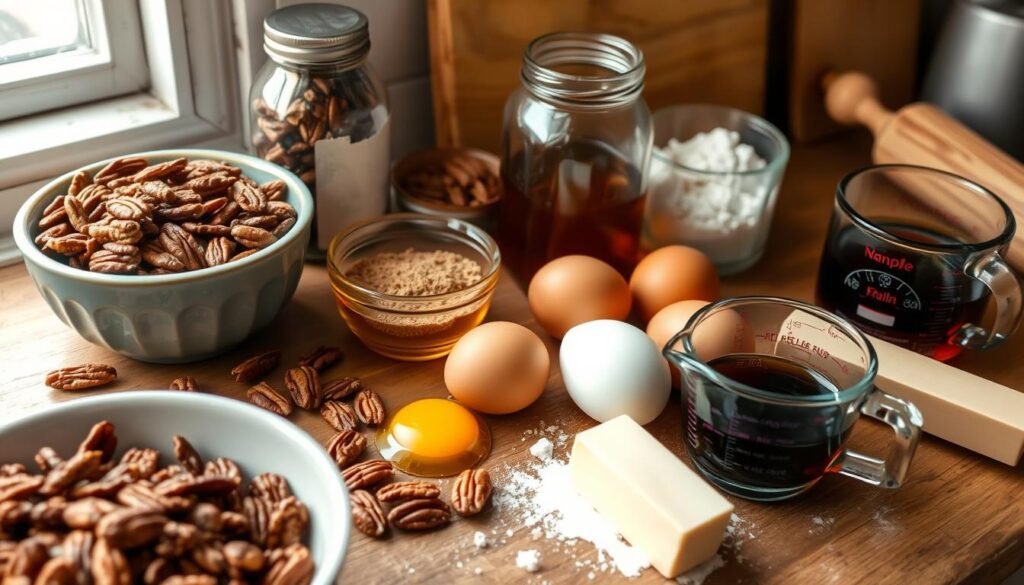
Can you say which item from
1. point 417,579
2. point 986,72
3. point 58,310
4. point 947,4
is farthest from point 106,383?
point 947,4

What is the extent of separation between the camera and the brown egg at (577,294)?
0.99m

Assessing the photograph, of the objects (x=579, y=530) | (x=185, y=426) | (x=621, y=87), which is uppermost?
(x=621, y=87)

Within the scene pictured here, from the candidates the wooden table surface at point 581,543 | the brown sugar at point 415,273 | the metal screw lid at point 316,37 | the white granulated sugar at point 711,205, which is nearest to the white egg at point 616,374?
the wooden table surface at point 581,543

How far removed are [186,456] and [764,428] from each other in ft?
1.45

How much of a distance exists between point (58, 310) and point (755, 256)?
748mm

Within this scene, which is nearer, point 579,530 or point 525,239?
point 579,530

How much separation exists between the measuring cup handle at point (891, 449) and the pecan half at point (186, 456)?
0.51 metres

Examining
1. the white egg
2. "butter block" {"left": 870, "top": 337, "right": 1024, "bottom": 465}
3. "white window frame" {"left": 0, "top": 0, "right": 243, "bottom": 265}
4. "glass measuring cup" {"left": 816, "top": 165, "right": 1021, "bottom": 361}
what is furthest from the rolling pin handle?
"white window frame" {"left": 0, "top": 0, "right": 243, "bottom": 265}

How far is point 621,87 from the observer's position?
103 centimetres

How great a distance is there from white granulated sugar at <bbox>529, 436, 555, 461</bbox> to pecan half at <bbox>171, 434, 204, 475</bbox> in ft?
0.94

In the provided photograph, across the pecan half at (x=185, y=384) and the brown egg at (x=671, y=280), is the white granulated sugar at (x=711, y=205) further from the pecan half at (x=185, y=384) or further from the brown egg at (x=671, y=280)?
the pecan half at (x=185, y=384)

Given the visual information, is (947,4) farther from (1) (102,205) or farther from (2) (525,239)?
(1) (102,205)

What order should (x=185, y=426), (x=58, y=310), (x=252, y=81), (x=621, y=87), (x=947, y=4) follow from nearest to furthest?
(x=185, y=426) < (x=58, y=310) < (x=621, y=87) < (x=252, y=81) < (x=947, y=4)

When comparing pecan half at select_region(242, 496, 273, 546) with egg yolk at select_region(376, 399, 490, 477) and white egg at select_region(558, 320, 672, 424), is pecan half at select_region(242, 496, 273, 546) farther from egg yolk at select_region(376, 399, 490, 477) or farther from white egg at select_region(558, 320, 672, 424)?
white egg at select_region(558, 320, 672, 424)
